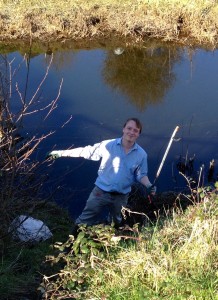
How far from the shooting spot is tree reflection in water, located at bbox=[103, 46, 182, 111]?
11.1 meters

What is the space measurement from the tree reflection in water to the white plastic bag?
199 inches

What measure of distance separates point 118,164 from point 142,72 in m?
7.44

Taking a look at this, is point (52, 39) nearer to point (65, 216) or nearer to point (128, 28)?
point (128, 28)

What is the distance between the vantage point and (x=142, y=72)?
1255 cm

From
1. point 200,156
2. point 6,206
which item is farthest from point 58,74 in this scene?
point 6,206

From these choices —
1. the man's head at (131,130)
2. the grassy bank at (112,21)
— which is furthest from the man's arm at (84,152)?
the grassy bank at (112,21)

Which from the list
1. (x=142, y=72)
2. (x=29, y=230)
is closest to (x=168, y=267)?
(x=29, y=230)

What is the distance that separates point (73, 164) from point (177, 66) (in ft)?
19.5

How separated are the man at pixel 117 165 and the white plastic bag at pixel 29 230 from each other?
69 centimetres

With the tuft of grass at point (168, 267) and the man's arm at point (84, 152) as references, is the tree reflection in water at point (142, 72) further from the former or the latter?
the tuft of grass at point (168, 267)

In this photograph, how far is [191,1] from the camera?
14828mm

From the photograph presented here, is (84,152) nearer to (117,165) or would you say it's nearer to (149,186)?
(117,165)

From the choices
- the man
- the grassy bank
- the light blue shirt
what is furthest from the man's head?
the grassy bank

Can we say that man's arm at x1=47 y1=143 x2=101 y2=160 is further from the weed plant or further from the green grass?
the weed plant
